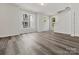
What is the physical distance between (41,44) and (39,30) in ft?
0.58

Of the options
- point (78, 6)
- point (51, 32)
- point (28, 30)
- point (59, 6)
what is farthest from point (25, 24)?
point (78, 6)

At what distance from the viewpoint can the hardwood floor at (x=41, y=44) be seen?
3.37 feet

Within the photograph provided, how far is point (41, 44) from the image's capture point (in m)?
1.09

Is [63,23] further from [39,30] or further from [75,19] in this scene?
[39,30]

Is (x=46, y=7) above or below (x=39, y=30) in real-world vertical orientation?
above

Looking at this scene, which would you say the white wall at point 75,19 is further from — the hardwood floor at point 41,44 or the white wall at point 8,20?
the white wall at point 8,20

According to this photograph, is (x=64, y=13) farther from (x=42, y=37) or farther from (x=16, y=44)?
(x=16, y=44)

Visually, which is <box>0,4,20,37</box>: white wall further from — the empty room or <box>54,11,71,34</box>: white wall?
<box>54,11,71,34</box>: white wall

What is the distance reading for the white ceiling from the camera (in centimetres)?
107

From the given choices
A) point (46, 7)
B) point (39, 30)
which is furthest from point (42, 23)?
point (46, 7)

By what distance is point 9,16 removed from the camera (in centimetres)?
109

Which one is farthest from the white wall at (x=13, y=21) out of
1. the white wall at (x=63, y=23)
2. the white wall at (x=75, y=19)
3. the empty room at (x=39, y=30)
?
the white wall at (x=75, y=19)

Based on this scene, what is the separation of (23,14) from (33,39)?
1.04 feet

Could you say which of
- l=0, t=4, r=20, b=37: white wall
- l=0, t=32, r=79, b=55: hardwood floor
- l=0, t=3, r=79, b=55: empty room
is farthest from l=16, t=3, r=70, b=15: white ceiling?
l=0, t=32, r=79, b=55: hardwood floor
